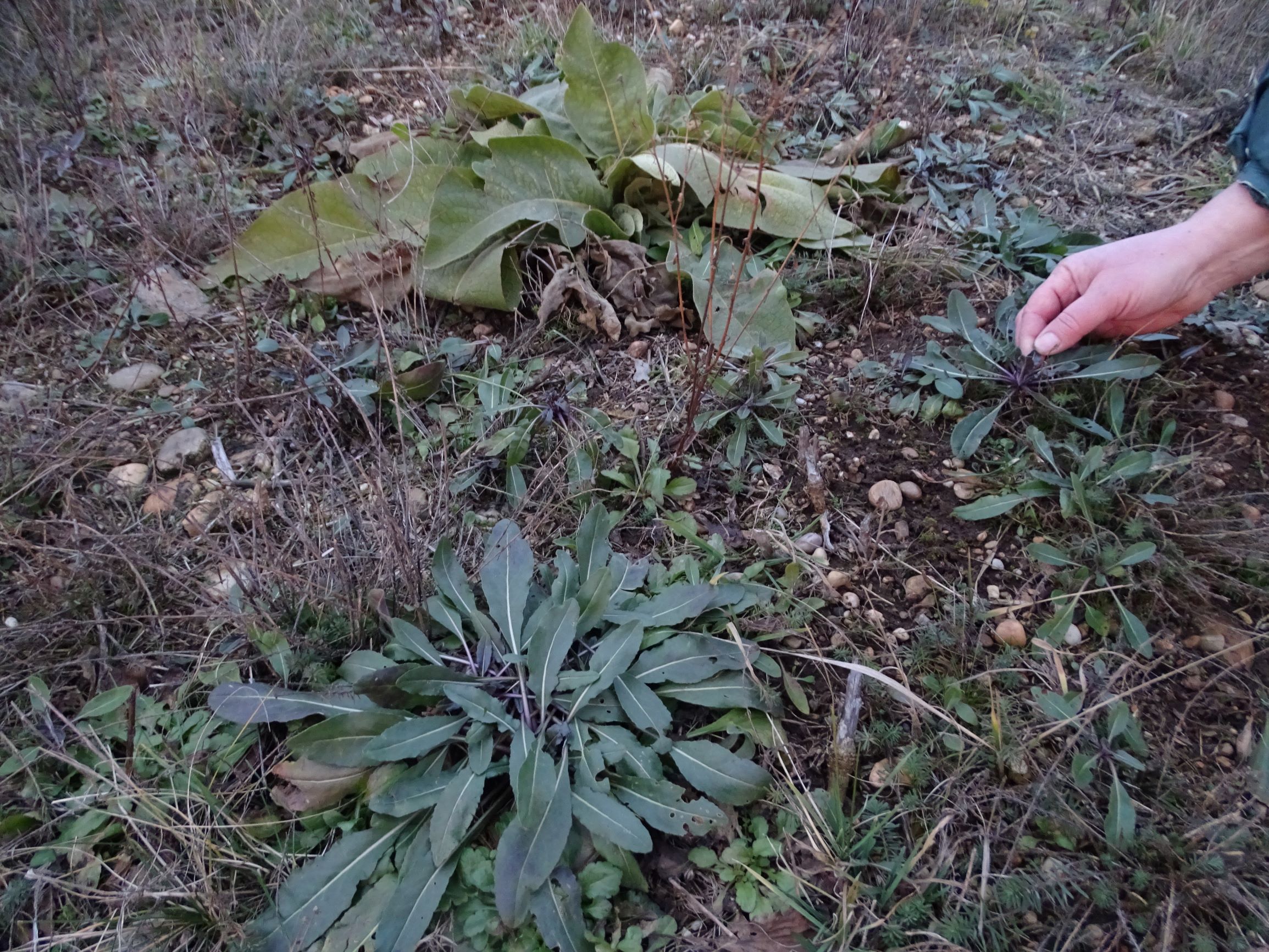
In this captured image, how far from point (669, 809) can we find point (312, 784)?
0.64 meters

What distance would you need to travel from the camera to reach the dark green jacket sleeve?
1501mm

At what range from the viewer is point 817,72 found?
2.83m

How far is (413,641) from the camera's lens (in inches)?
54.8

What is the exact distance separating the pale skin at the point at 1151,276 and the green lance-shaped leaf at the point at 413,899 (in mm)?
1661

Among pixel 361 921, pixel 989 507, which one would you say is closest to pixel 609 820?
pixel 361 921

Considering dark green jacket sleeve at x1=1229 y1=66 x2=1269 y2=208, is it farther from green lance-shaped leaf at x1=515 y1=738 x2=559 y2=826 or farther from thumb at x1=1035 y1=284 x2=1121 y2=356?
green lance-shaped leaf at x1=515 y1=738 x2=559 y2=826

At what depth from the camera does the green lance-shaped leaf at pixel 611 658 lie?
131 centimetres

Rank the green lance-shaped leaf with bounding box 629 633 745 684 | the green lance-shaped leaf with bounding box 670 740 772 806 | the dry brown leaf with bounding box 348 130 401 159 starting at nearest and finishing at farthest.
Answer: the green lance-shaped leaf with bounding box 670 740 772 806 < the green lance-shaped leaf with bounding box 629 633 745 684 < the dry brown leaf with bounding box 348 130 401 159

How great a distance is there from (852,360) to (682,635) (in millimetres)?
985

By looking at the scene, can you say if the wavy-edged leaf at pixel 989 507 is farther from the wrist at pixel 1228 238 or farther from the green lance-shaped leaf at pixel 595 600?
the green lance-shaped leaf at pixel 595 600

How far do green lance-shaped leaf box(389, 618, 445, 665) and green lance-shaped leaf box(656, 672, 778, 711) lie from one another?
1.43ft

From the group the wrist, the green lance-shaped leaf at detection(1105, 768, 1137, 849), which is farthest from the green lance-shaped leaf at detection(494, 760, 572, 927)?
the wrist

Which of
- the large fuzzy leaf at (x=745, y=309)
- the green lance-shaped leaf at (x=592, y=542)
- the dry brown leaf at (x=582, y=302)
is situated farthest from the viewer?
the dry brown leaf at (x=582, y=302)

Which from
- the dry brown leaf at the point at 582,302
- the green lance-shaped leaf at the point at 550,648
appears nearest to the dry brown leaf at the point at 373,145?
the dry brown leaf at the point at 582,302
